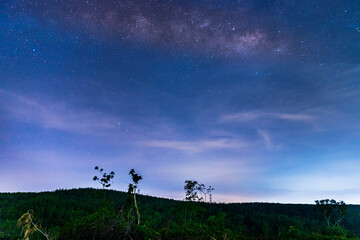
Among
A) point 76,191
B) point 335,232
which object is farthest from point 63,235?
point 76,191

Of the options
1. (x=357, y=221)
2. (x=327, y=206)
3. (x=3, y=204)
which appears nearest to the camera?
(x=3, y=204)

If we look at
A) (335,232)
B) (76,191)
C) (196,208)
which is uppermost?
(76,191)

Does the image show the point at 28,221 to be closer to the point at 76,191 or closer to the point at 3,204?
the point at 3,204

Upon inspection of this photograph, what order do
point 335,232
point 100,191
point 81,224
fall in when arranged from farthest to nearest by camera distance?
1. point 335,232
2. point 100,191
3. point 81,224

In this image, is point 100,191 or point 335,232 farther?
point 335,232

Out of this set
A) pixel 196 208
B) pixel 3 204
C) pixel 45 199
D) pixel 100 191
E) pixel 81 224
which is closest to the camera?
pixel 81 224

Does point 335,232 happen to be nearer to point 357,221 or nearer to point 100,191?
point 100,191

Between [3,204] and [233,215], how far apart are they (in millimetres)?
49461

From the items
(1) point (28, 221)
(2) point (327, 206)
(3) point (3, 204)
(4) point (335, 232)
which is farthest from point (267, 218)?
(1) point (28, 221)

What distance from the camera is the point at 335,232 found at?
86.5 feet

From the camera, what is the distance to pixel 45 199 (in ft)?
132

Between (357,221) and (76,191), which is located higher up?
(76,191)

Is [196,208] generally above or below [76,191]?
below

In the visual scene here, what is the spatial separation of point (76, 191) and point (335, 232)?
5455 cm
